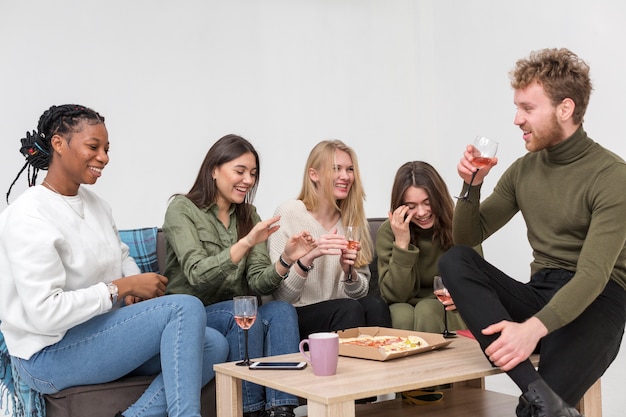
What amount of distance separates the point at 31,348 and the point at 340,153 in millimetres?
1551

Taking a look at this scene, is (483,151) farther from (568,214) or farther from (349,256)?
(349,256)

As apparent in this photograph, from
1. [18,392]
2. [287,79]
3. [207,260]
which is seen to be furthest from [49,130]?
[287,79]

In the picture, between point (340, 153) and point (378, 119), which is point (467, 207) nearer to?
point (340, 153)

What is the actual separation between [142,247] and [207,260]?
44 cm

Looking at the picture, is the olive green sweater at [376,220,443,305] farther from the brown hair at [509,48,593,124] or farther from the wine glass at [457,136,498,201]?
the brown hair at [509,48,593,124]

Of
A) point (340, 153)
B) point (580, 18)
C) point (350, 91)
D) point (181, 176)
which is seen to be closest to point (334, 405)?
point (340, 153)

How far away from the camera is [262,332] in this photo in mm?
2732

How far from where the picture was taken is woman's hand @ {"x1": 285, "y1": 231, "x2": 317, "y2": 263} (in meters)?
2.86

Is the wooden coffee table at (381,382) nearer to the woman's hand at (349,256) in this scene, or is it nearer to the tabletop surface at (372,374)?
the tabletop surface at (372,374)

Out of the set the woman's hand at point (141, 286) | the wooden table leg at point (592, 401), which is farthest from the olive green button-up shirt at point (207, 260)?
the wooden table leg at point (592, 401)

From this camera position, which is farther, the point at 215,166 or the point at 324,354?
the point at 215,166

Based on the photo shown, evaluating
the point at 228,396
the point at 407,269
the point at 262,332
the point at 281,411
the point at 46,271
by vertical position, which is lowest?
the point at 281,411

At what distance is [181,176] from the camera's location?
187 inches

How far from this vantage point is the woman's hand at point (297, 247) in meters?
2.86
